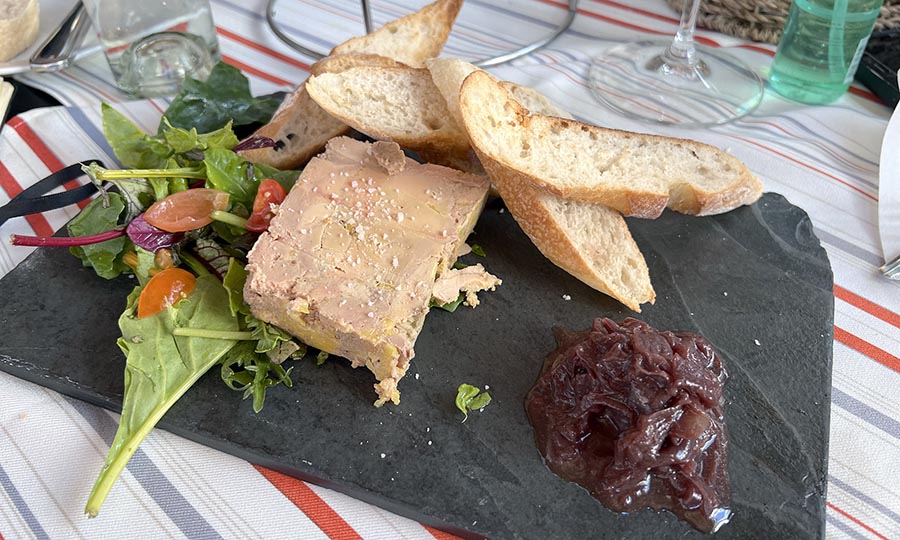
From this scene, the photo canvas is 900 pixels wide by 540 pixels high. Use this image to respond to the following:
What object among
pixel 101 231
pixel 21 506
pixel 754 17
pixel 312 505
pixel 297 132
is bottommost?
pixel 21 506

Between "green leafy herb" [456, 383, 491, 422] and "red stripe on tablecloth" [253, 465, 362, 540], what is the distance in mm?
420

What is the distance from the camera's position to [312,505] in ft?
6.61

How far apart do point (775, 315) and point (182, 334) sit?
176 centimetres

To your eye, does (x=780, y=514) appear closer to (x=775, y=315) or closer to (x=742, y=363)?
(x=742, y=363)

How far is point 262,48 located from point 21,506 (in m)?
2.47

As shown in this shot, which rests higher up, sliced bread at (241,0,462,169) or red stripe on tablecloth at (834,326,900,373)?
sliced bread at (241,0,462,169)

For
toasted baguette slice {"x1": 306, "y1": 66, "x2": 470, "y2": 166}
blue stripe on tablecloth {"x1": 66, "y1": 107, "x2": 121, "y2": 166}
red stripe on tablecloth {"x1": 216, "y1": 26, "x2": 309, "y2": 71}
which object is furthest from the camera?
red stripe on tablecloth {"x1": 216, "y1": 26, "x2": 309, "y2": 71}

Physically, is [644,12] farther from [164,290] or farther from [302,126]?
[164,290]

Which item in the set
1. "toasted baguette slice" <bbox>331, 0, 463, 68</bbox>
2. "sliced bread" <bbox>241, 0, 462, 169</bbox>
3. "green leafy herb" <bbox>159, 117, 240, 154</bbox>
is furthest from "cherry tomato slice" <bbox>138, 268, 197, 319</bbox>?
"toasted baguette slice" <bbox>331, 0, 463, 68</bbox>

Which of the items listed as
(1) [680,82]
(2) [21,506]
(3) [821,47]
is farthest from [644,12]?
Answer: (2) [21,506]

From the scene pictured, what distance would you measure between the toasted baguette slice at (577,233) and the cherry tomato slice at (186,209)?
0.81 meters

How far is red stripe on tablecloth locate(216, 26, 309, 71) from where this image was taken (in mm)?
3691

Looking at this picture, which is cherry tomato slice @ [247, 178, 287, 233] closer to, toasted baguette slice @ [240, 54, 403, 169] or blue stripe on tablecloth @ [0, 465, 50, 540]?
toasted baguette slice @ [240, 54, 403, 169]

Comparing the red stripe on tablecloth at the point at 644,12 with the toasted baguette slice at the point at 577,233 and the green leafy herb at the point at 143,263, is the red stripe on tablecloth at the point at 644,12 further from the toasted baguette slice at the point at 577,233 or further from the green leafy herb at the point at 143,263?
the green leafy herb at the point at 143,263
